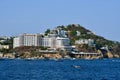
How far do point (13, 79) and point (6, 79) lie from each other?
1.01 m

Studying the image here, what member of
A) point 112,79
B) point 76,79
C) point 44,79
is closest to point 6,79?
point 44,79

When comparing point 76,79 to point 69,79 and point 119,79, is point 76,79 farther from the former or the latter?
point 119,79

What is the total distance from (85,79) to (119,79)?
4995 millimetres

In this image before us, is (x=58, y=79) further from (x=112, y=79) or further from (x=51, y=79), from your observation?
(x=112, y=79)

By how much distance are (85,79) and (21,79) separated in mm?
9656

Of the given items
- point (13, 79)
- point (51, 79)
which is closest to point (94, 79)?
point (51, 79)

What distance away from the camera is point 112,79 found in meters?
77.6

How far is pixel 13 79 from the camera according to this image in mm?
74125

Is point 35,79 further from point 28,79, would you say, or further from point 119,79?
point 119,79

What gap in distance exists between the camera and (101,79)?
7775 cm

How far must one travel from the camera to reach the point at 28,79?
74562mm

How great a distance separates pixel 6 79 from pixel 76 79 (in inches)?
413

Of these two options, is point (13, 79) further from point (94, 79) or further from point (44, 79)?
point (94, 79)

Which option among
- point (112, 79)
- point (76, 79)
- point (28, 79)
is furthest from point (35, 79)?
point (112, 79)
